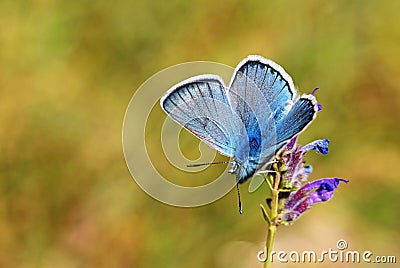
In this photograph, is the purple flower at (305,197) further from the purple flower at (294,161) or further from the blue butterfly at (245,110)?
the blue butterfly at (245,110)

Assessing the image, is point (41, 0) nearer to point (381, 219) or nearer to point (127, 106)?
point (127, 106)

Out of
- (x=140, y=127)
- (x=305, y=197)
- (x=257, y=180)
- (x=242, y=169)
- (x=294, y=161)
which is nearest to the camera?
(x=242, y=169)

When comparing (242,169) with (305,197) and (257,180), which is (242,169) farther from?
(257,180)

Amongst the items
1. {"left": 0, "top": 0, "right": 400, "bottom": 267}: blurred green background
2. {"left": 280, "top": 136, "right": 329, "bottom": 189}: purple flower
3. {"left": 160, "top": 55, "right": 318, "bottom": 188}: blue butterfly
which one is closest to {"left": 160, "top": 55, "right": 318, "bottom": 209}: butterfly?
{"left": 160, "top": 55, "right": 318, "bottom": 188}: blue butterfly

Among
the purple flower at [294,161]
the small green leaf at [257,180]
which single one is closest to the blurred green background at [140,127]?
the small green leaf at [257,180]

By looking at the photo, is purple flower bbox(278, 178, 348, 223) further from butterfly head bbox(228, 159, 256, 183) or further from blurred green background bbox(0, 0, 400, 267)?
blurred green background bbox(0, 0, 400, 267)

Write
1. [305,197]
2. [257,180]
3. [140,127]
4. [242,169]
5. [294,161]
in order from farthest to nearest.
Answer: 1. [140,127]
2. [257,180]
3. [305,197]
4. [294,161]
5. [242,169]

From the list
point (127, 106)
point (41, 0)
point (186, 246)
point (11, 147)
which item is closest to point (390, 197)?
point (186, 246)

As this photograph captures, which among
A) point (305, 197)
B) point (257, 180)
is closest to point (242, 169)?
point (305, 197)
